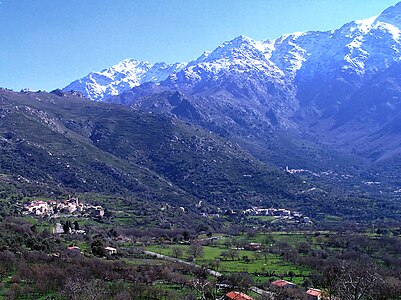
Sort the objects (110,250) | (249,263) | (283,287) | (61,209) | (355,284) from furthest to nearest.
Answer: (61,209) < (249,263) < (110,250) < (283,287) < (355,284)

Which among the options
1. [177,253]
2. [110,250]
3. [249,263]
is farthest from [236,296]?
[177,253]

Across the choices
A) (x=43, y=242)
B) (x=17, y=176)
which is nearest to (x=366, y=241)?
(x=43, y=242)

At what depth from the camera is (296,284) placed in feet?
259

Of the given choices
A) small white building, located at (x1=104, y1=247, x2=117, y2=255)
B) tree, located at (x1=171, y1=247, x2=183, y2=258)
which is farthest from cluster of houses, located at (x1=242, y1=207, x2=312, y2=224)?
small white building, located at (x1=104, y1=247, x2=117, y2=255)

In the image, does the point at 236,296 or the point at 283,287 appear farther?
the point at 283,287

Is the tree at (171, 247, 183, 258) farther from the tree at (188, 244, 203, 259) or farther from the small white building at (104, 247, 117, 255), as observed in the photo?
the small white building at (104, 247, 117, 255)

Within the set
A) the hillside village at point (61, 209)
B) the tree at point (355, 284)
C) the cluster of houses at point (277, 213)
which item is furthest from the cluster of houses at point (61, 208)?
the tree at point (355, 284)

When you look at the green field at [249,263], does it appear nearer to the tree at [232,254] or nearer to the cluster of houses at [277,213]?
the tree at [232,254]

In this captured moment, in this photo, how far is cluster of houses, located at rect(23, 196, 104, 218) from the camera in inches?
5384

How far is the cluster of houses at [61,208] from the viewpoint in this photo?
136750 millimetres

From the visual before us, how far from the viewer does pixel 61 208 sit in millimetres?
145375

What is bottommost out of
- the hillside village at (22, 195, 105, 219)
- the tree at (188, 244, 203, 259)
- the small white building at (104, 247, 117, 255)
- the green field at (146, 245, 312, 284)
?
the green field at (146, 245, 312, 284)

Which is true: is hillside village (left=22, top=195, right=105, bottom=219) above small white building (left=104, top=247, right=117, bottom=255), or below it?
above

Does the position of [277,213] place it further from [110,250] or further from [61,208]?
[110,250]
